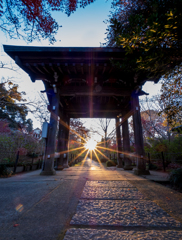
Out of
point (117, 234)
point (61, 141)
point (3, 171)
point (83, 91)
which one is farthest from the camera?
point (61, 141)

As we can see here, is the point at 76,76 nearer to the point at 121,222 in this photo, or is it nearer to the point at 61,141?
the point at 61,141

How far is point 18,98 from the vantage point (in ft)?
33.8

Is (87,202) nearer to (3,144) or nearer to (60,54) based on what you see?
(60,54)

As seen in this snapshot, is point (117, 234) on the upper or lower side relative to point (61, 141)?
lower

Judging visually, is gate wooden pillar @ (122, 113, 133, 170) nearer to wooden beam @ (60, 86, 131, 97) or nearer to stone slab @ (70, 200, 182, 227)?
wooden beam @ (60, 86, 131, 97)

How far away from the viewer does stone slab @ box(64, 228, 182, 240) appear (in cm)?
98

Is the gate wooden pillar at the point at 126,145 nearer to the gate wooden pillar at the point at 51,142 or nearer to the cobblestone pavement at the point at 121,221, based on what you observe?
the gate wooden pillar at the point at 51,142

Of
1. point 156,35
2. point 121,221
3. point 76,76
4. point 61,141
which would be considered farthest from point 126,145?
point 121,221

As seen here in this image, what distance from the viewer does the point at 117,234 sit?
1033 millimetres

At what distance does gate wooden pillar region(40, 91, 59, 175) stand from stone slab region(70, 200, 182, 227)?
347 cm

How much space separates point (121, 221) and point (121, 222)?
0.07ft

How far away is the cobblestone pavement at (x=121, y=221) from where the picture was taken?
1.03 meters

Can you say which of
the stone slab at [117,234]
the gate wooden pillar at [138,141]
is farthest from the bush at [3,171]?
the gate wooden pillar at [138,141]

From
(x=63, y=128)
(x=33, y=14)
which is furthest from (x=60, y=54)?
(x=63, y=128)
